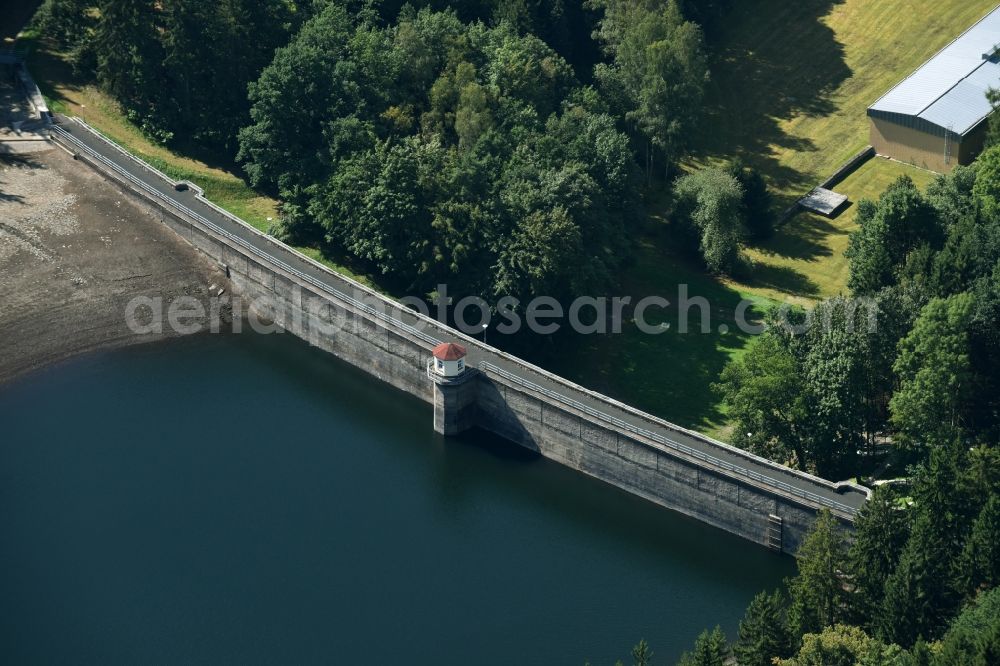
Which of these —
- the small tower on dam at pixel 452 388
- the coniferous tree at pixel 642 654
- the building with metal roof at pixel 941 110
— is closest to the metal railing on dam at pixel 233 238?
the small tower on dam at pixel 452 388

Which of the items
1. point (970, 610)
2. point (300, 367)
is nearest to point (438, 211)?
point (300, 367)

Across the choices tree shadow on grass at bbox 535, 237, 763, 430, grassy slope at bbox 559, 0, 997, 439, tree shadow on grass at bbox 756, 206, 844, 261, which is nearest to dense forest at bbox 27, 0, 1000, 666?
tree shadow on grass at bbox 756, 206, 844, 261

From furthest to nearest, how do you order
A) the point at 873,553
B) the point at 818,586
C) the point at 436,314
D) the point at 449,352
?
the point at 436,314 < the point at 449,352 < the point at 873,553 < the point at 818,586

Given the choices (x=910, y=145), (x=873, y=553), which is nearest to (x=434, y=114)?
(x=910, y=145)

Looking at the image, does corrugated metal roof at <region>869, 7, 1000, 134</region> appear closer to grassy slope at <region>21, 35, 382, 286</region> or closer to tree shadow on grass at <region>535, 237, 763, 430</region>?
tree shadow on grass at <region>535, 237, 763, 430</region>

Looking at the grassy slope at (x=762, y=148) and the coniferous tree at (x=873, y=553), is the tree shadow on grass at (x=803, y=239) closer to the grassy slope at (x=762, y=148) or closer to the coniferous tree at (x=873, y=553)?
the grassy slope at (x=762, y=148)

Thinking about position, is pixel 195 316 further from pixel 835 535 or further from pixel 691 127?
pixel 835 535

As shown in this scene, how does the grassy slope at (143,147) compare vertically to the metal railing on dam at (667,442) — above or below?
above

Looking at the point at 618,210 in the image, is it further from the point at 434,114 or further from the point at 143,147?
the point at 143,147
